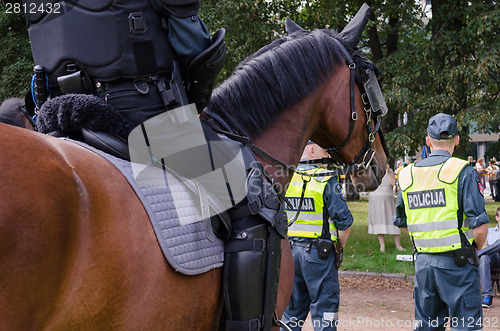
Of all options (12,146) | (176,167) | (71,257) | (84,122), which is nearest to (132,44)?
(84,122)

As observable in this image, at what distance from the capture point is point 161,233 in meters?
2.08

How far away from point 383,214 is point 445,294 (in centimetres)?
732

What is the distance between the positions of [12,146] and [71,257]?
0.39 metres

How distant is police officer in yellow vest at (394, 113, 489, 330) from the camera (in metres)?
4.59

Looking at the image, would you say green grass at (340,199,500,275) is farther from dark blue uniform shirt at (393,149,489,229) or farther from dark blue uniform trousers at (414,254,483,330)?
dark blue uniform shirt at (393,149,489,229)

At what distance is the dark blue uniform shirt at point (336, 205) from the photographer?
18.7 ft

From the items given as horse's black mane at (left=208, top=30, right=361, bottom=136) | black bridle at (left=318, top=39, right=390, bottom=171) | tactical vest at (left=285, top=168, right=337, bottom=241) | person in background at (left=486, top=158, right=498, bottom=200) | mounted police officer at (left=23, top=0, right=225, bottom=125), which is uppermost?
mounted police officer at (left=23, top=0, right=225, bottom=125)

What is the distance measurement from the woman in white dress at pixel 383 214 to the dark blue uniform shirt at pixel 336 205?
616cm

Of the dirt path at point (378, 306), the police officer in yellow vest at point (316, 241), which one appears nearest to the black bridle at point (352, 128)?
the police officer in yellow vest at point (316, 241)

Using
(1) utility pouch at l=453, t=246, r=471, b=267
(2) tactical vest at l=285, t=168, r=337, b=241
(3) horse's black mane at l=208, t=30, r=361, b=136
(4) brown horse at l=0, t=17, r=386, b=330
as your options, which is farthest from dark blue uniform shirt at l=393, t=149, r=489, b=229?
(4) brown horse at l=0, t=17, r=386, b=330

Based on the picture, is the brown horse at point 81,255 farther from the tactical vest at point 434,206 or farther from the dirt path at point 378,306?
the dirt path at point 378,306

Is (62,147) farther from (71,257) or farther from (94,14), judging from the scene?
(94,14)

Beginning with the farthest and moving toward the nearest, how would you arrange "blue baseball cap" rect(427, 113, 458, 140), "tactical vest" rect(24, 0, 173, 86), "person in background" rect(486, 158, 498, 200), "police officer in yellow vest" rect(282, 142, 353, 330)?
"person in background" rect(486, 158, 498, 200)
"police officer in yellow vest" rect(282, 142, 353, 330)
"blue baseball cap" rect(427, 113, 458, 140)
"tactical vest" rect(24, 0, 173, 86)

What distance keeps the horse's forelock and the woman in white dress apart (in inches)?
351
